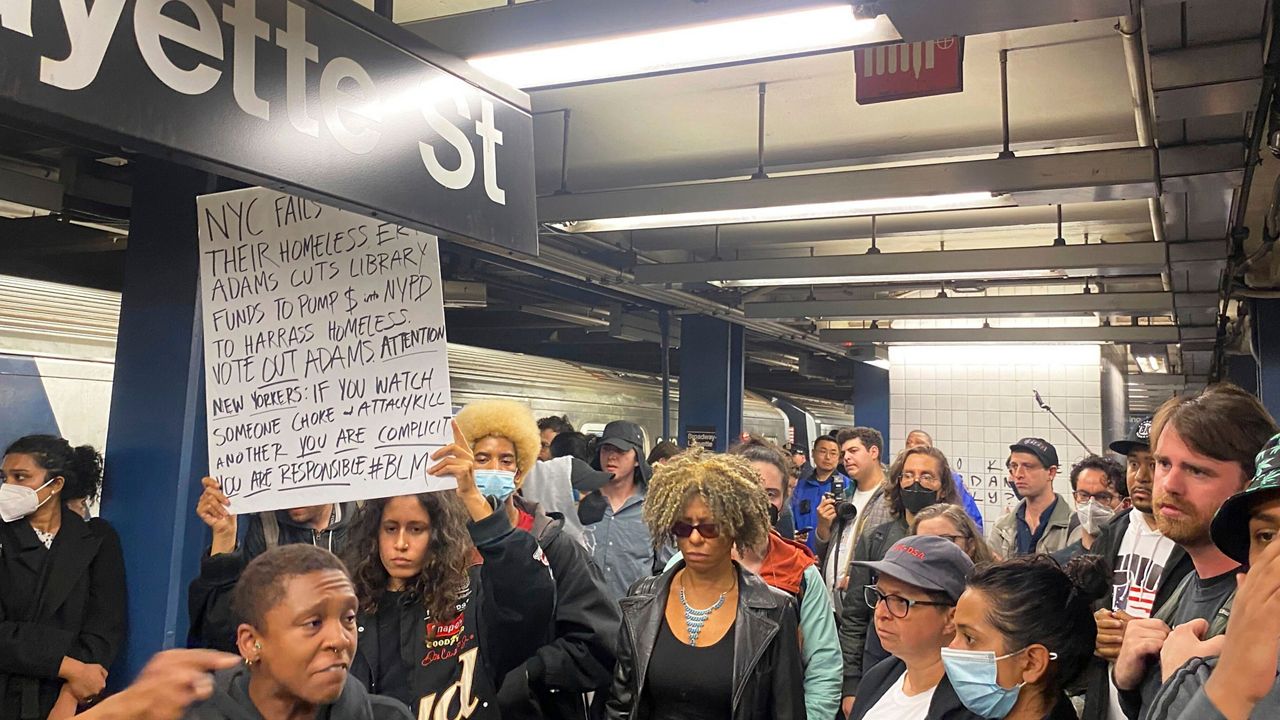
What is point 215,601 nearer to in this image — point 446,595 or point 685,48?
point 446,595

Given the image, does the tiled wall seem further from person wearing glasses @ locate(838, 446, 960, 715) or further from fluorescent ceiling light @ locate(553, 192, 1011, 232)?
person wearing glasses @ locate(838, 446, 960, 715)

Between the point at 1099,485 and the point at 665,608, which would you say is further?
the point at 1099,485

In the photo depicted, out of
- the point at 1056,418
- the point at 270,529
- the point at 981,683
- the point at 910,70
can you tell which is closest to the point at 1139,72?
the point at 910,70

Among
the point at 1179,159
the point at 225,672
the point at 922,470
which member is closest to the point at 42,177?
the point at 225,672

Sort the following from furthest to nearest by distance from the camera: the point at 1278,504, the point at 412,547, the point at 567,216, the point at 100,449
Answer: the point at 567,216 → the point at 100,449 → the point at 412,547 → the point at 1278,504

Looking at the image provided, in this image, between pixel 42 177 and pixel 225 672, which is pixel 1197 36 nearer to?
pixel 225 672

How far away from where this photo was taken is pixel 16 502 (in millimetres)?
3781

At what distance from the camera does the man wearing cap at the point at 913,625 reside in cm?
251

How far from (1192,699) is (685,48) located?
7.42ft

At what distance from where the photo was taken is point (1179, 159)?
4.88m

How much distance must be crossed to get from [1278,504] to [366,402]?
1.91 metres

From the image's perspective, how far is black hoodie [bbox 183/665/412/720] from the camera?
1927mm

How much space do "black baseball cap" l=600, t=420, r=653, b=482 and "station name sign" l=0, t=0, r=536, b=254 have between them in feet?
8.07

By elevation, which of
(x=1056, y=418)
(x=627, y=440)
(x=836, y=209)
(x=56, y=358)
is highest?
(x=836, y=209)
